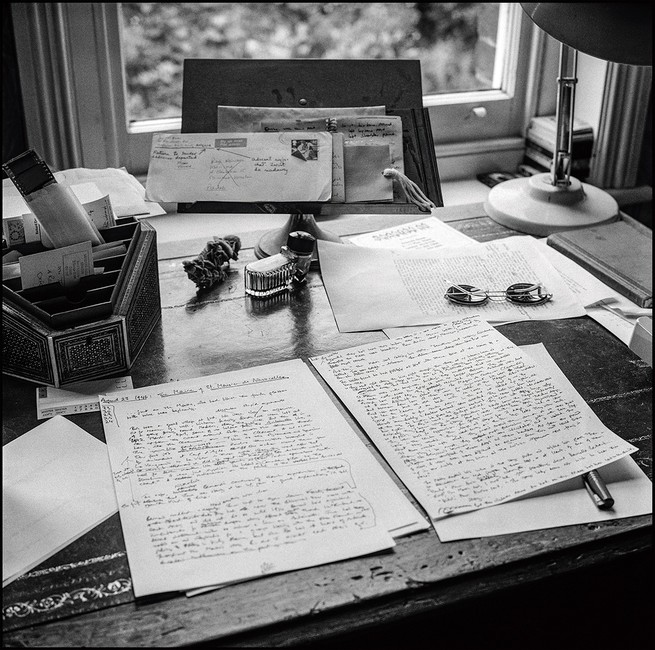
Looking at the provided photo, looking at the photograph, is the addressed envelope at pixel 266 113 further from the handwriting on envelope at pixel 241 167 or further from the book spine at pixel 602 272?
the book spine at pixel 602 272

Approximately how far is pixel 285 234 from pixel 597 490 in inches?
31.1

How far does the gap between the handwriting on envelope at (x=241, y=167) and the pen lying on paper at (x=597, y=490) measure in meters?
0.64

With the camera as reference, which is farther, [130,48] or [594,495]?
[130,48]

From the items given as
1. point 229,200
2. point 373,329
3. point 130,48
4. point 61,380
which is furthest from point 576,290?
point 130,48

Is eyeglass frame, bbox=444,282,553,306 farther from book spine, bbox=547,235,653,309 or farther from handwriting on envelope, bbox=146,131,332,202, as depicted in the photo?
handwriting on envelope, bbox=146,131,332,202

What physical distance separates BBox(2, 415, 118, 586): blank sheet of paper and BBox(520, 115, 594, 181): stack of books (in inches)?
60.1

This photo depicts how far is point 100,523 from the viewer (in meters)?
0.92

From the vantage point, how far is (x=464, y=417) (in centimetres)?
109

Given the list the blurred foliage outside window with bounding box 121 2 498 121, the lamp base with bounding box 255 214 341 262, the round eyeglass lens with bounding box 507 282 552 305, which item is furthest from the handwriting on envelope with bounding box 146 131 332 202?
the blurred foliage outside window with bounding box 121 2 498 121

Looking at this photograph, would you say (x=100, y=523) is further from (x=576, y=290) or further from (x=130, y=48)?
(x=130, y=48)

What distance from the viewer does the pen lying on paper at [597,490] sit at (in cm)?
94

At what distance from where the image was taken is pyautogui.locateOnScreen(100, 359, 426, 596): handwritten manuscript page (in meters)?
0.87

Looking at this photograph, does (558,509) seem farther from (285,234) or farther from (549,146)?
(549,146)

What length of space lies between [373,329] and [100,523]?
1.81 feet
